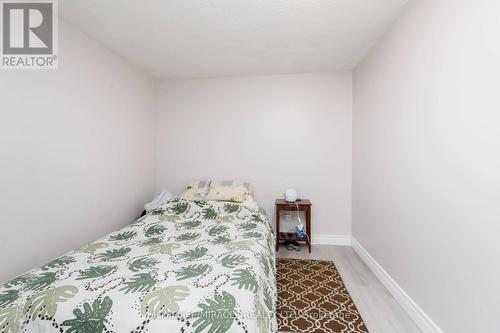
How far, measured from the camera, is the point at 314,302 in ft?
6.35

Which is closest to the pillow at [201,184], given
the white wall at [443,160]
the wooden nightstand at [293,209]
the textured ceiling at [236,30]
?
the wooden nightstand at [293,209]

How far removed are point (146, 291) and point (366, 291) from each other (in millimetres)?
1924

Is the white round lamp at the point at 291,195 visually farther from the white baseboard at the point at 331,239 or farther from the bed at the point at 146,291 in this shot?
the bed at the point at 146,291

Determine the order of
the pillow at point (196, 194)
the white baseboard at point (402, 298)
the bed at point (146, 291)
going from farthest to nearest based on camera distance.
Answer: the pillow at point (196, 194) → the white baseboard at point (402, 298) → the bed at point (146, 291)

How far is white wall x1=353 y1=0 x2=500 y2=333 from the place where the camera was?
3.75 ft

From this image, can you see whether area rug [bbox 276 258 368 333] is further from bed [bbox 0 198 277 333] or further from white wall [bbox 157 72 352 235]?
white wall [bbox 157 72 352 235]

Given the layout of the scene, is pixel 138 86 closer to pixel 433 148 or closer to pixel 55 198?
pixel 55 198

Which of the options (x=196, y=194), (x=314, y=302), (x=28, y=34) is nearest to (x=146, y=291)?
(x=314, y=302)

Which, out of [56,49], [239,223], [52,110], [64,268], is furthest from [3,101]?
[239,223]

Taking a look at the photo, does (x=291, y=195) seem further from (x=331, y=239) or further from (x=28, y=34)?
(x=28, y=34)

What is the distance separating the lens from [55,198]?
1.96 m

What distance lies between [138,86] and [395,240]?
3.47 metres

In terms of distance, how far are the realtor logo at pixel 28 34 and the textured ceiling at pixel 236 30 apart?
14cm

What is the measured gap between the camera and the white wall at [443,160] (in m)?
1.14
